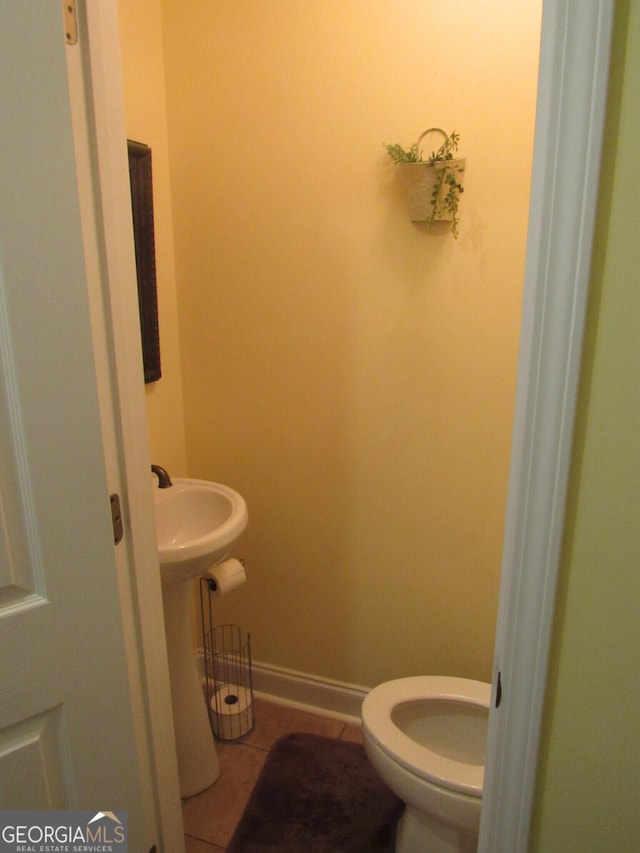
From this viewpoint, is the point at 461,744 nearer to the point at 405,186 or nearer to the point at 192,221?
the point at 405,186

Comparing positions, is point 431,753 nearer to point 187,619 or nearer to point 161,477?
point 187,619

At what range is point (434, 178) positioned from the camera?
1431mm

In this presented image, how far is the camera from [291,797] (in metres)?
1.63

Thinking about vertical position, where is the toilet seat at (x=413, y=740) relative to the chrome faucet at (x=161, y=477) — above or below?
below

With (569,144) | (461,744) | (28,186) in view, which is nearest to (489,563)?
(461,744)

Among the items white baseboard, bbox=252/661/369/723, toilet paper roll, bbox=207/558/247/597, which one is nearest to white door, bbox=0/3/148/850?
toilet paper roll, bbox=207/558/247/597

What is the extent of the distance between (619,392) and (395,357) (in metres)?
1.09

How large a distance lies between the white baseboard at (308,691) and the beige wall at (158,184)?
85 cm

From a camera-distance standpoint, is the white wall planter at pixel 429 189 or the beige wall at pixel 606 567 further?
the white wall planter at pixel 429 189

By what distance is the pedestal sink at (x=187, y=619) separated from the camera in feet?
5.17

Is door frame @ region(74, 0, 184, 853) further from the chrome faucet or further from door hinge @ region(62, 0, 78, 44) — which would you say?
the chrome faucet

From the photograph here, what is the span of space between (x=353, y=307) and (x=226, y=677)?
4.80 ft

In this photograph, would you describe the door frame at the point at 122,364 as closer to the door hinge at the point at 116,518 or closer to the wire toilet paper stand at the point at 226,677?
the door hinge at the point at 116,518

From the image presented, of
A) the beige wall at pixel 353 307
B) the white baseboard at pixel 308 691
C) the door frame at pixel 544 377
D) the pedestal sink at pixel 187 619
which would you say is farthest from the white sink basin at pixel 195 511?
the door frame at pixel 544 377
